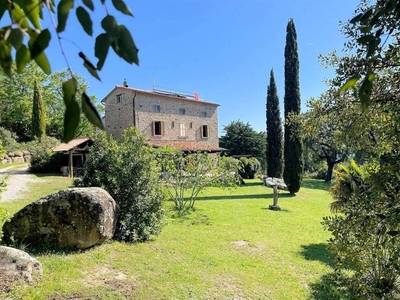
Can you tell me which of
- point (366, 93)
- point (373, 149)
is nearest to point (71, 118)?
point (366, 93)

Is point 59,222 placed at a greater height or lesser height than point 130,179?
lesser

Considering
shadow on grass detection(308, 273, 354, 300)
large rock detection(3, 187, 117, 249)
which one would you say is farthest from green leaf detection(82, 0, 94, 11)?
large rock detection(3, 187, 117, 249)

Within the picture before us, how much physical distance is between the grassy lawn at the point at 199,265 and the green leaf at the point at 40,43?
457cm

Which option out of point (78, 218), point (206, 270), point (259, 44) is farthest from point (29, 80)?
point (206, 270)

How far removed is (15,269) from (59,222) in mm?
1691

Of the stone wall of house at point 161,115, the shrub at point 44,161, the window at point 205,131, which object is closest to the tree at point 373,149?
the stone wall of house at point 161,115

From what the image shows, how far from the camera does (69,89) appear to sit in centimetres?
51

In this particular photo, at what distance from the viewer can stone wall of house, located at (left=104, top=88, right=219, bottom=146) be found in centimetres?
2384

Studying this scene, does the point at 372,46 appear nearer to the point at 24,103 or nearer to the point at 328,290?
the point at 328,290

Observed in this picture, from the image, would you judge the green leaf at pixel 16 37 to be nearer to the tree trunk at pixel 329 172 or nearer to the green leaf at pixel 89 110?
the green leaf at pixel 89 110

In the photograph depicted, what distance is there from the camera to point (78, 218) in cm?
587

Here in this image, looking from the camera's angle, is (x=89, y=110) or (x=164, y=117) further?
(x=164, y=117)

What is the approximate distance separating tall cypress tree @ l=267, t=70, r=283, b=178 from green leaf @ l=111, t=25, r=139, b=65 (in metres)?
25.1

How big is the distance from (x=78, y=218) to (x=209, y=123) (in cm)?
2339
